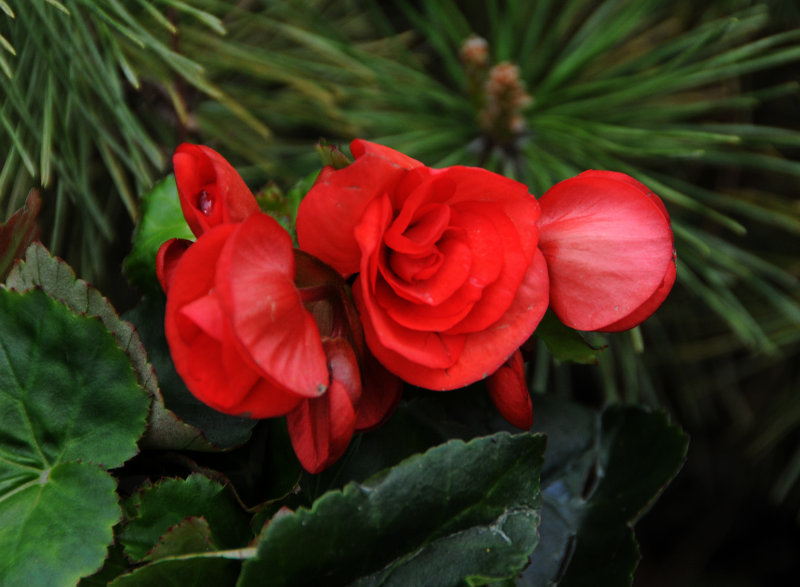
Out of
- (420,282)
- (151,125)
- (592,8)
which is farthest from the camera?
(592,8)

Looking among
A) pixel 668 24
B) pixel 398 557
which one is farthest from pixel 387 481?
pixel 668 24

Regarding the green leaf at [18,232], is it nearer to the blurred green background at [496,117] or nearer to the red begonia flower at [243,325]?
the blurred green background at [496,117]

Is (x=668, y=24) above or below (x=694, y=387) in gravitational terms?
above

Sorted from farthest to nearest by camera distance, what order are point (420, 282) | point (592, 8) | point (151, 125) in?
point (592, 8) < point (151, 125) < point (420, 282)

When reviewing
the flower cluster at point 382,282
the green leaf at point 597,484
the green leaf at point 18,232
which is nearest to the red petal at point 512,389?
the flower cluster at point 382,282

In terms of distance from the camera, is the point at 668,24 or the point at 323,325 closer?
the point at 323,325

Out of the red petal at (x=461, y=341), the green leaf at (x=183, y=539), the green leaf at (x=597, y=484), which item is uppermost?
the red petal at (x=461, y=341)

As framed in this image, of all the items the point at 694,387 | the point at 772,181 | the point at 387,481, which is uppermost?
the point at 387,481

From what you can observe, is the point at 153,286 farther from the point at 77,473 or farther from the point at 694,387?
the point at 694,387
